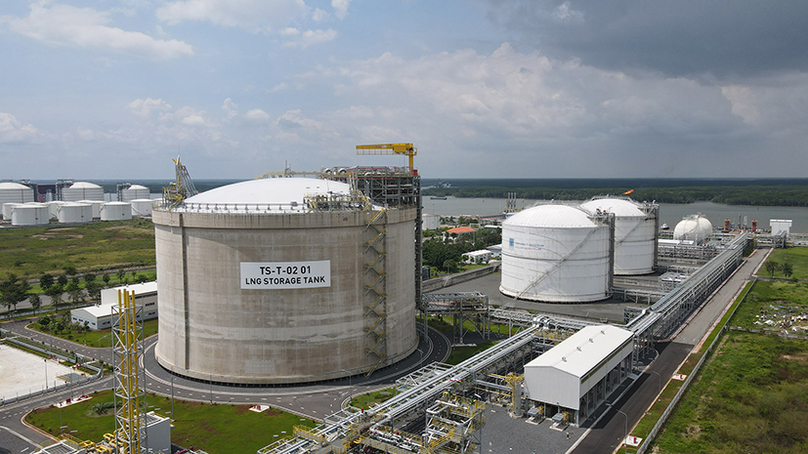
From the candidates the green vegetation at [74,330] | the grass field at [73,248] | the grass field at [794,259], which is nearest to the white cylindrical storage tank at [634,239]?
the grass field at [794,259]

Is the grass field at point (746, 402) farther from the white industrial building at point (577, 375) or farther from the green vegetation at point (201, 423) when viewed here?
the green vegetation at point (201, 423)

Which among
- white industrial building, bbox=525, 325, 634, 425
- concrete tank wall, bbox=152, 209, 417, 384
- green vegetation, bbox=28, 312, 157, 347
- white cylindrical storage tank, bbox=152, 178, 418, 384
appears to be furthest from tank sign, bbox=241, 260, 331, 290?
green vegetation, bbox=28, 312, 157, 347

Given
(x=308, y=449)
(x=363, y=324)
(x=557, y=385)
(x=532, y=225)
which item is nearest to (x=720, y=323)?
(x=532, y=225)

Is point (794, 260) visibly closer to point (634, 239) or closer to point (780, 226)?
point (780, 226)

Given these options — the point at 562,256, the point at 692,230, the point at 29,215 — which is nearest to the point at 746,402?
the point at 562,256

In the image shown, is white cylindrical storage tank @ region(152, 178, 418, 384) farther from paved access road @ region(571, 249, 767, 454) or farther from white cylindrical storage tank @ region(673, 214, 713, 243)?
white cylindrical storage tank @ region(673, 214, 713, 243)
